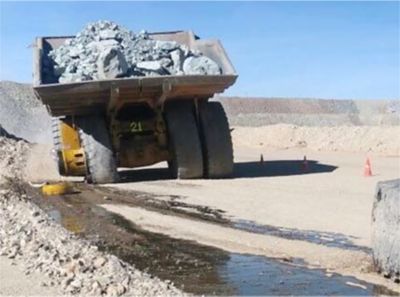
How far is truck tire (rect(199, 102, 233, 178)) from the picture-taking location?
49.3 ft

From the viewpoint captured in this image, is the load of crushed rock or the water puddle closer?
the water puddle

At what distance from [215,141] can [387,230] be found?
848 cm

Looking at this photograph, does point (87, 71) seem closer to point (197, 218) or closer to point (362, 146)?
point (197, 218)

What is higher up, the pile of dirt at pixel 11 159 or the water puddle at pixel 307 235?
the pile of dirt at pixel 11 159

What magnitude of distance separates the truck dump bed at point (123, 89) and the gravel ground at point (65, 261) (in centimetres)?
392

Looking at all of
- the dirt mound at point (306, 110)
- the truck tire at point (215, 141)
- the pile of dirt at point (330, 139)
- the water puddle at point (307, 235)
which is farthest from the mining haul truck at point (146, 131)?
the dirt mound at point (306, 110)

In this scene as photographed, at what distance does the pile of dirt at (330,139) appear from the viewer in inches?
1040

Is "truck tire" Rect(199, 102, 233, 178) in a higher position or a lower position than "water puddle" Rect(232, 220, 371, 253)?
higher

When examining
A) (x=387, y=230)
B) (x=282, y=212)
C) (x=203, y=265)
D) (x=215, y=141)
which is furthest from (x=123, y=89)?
(x=387, y=230)

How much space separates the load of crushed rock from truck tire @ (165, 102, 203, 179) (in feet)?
2.95

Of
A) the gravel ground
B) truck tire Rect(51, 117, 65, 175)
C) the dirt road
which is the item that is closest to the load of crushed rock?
truck tire Rect(51, 117, 65, 175)

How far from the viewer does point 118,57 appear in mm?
14141

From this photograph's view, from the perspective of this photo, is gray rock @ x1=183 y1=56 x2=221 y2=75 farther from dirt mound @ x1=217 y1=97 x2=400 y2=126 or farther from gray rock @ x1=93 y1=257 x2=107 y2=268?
dirt mound @ x1=217 y1=97 x2=400 y2=126

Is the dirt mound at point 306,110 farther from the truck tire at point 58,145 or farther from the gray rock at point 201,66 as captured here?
the gray rock at point 201,66
